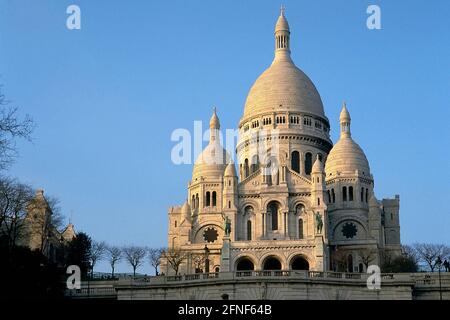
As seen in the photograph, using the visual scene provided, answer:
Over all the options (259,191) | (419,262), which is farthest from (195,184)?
(419,262)

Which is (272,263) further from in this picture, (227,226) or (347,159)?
(347,159)

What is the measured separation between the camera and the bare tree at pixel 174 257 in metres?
87.2

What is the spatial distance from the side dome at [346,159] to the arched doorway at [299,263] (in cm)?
1630

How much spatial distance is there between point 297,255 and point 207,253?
10.1 meters

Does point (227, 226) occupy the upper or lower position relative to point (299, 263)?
upper

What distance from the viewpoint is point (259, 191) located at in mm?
97312

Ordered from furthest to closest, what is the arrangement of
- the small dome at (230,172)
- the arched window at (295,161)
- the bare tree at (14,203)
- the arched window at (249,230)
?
the arched window at (295,161) < the small dome at (230,172) < the arched window at (249,230) < the bare tree at (14,203)

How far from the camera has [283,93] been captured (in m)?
111

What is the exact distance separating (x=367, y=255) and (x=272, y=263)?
32.0 ft

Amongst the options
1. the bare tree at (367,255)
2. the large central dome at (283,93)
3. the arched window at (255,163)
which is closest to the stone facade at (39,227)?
the bare tree at (367,255)

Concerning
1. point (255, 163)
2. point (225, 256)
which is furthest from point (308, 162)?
point (225, 256)

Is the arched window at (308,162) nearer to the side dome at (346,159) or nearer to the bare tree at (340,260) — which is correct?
the side dome at (346,159)

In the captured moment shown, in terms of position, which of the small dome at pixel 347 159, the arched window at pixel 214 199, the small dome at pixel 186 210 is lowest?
the small dome at pixel 186 210
